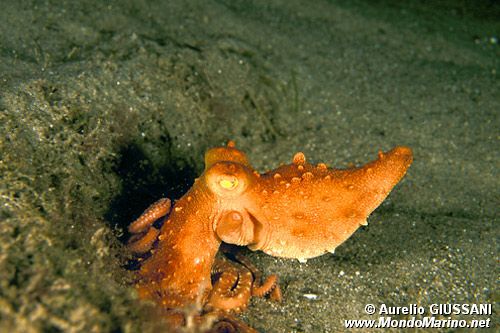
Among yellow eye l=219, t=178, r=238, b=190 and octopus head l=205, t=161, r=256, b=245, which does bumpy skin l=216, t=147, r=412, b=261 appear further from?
yellow eye l=219, t=178, r=238, b=190

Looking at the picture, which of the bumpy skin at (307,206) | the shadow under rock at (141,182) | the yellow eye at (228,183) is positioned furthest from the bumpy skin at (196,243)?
the shadow under rock at (141,182)

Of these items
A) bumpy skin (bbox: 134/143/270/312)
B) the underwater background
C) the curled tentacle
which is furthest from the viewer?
the curled tentacle

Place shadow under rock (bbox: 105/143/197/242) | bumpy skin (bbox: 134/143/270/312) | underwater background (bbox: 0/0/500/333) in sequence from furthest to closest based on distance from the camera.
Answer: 1. shadow under rock (bbox: 105/143/197/242)
2. bumpy skin (bbox: 134/143/270/312)
3. underwater background (bbox: 0/0/500/333)

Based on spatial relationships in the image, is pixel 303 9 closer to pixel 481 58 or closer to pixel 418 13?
pixel 418 13

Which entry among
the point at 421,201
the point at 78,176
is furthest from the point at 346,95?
the point at 78,176

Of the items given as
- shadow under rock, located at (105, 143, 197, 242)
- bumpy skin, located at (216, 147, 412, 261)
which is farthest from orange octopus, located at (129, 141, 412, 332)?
shadow under rock, located at (105, 143, 197, 242)

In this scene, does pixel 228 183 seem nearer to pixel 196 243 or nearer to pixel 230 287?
pixel 196 243

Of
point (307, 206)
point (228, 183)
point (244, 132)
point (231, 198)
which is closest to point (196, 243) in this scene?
point (231, 198)

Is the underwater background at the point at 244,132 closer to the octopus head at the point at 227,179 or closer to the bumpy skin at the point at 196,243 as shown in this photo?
the bumpy skin at the point at 196,243
